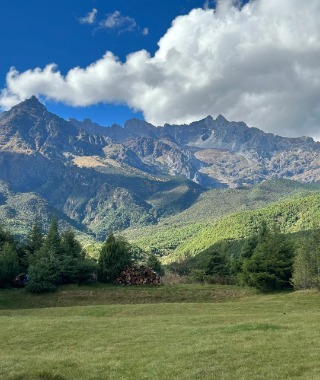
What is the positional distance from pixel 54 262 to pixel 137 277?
51.7 ft

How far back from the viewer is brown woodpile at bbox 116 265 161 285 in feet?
250

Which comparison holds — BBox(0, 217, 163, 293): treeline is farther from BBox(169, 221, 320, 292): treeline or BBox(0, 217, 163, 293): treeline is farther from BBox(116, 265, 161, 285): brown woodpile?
BBox(169, 221, 320, 292): treeline

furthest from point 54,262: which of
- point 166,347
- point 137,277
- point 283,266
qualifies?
point 166,347

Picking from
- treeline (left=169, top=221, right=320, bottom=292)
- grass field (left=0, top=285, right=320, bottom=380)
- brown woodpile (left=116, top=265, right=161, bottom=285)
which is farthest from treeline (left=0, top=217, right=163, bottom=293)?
treeline (left=169, top=221, right=320, bottom=292)

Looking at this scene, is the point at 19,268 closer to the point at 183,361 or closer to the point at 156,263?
the point at 156,263

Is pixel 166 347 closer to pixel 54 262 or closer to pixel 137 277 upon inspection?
pixel 54 262

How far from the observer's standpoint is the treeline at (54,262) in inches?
2768

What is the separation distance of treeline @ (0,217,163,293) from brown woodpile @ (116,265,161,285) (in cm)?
144

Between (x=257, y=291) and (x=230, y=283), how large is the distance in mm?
15381

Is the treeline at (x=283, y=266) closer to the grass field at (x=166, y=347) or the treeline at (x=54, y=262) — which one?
the grass field at (x=166, y=347)

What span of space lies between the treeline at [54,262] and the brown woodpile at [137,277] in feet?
4.71

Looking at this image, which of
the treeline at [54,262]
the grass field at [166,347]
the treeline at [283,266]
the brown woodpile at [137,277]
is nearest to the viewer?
the grass field at [166,347]

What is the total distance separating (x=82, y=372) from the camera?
68.1 ft

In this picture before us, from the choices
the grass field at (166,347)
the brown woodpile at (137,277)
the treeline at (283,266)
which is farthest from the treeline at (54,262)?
the treeline at (283,266)
